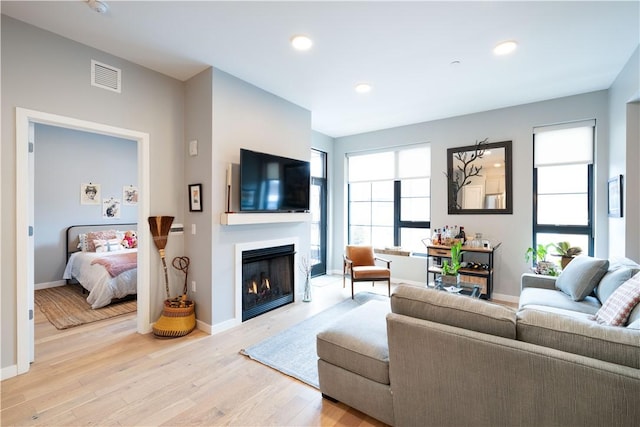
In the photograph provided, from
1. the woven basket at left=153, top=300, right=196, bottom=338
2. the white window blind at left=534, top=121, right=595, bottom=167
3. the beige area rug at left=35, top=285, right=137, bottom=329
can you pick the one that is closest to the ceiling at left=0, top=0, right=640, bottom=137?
the white window blind at left=534, top=121, right=595, bottom=167

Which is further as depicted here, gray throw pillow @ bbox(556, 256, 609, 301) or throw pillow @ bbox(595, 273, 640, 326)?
gray throw pillow @ bbox(556, 256, 609, 301)

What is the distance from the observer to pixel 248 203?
3.26 meters

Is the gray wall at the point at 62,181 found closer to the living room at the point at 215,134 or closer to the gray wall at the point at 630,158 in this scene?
the living room at the point at 215,134

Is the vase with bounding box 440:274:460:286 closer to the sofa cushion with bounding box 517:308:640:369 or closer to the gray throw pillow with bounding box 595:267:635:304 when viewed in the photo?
the gray throw pillow with bounding box 595:267:635:304

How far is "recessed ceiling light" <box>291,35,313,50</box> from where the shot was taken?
2.51m

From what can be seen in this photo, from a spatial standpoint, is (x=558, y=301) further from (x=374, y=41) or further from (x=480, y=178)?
(x=374, y=41)

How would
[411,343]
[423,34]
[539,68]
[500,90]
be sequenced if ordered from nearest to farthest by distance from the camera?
[411,343] < [423,34] < [539,68] < [500,90]

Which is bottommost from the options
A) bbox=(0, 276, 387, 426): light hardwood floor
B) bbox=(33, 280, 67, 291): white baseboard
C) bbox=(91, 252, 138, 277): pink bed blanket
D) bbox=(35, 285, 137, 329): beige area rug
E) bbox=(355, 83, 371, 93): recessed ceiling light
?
bbox=(0, 276, 387, 426): light hardwood floor

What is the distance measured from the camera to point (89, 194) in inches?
208

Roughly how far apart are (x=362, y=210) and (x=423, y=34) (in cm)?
364

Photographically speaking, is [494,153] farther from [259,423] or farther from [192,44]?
[259,423]

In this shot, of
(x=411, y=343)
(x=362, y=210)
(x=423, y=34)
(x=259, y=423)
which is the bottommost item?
(x=259, y=423)

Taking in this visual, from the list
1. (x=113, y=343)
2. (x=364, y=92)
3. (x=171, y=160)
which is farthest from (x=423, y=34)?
(x=113, y=343)

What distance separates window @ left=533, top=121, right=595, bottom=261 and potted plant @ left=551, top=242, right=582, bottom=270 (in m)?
0.23
